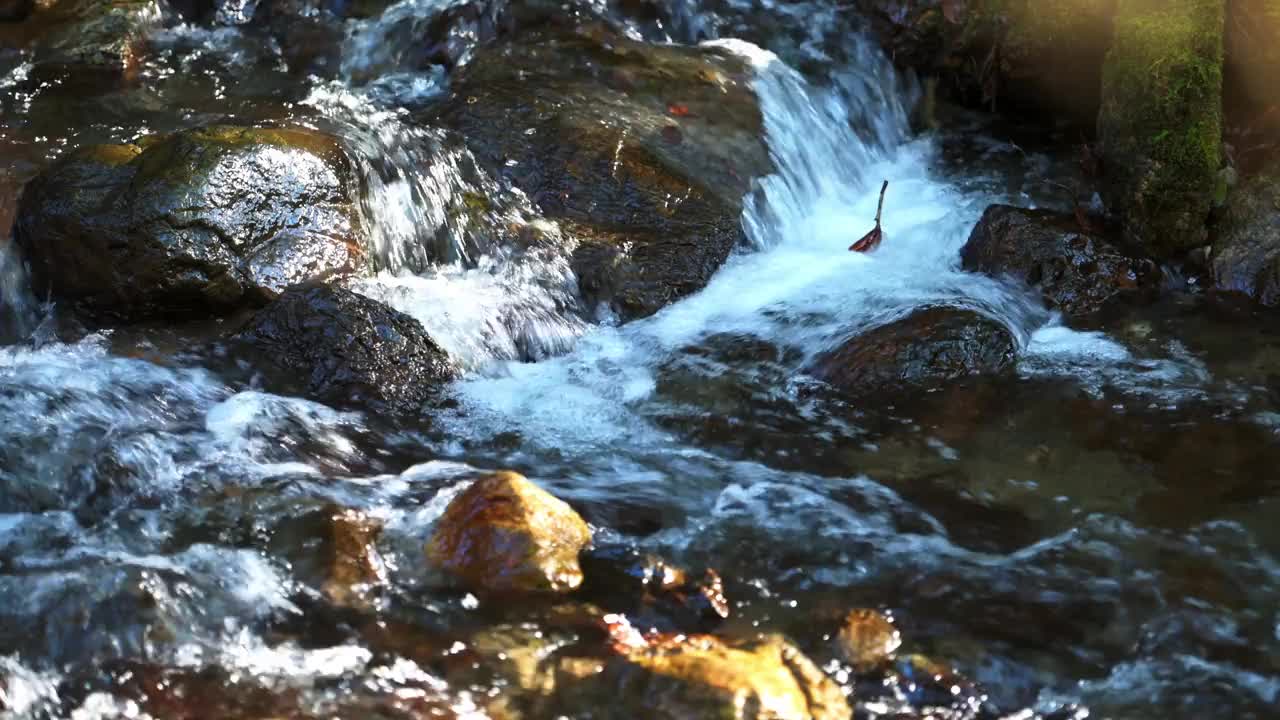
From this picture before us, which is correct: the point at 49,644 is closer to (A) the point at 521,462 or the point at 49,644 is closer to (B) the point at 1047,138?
(A) the point at 521,462

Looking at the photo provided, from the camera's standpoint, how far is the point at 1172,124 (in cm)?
695

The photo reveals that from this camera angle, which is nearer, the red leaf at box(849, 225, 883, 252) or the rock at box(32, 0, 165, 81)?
the red leaf at box(849, 225, 883, 252)

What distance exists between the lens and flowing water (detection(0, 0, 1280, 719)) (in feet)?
13.0

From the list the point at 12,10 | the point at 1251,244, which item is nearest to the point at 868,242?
the point at 1251,244

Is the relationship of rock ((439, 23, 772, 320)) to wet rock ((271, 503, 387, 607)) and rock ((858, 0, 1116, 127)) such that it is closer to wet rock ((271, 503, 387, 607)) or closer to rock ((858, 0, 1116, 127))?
rock ((858, 0, 1116, 127))

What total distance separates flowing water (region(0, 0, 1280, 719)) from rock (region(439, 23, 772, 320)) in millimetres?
163

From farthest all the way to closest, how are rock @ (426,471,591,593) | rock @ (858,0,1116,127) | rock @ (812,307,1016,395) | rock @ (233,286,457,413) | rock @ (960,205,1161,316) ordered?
1. rock @ (858,0,1116,127)
2. rock @ (960,205,1161,316)
3. rock @ (812,307,1016,395)
4. rock @ (233,286,457,413)
5. rock @ (426,471,591,593)

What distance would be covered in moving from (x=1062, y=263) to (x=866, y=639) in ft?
11.6

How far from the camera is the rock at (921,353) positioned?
5.79 meters

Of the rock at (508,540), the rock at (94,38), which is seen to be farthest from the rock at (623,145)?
the rock at (94,38)

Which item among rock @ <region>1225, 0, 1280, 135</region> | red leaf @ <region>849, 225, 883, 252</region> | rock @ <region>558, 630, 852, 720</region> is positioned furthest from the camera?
red leaf @ <region>849, 225, 883, 252</region>

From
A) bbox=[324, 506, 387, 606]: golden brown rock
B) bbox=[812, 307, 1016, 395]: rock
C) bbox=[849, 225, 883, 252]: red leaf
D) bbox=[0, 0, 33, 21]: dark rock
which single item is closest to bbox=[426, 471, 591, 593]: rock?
bbox=[324, 506, 387, 606]: golden brown rock

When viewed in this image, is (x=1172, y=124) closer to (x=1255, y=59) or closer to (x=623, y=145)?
(x=1255, y=59)

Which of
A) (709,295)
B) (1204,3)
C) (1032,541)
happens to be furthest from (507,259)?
(1204,3)
